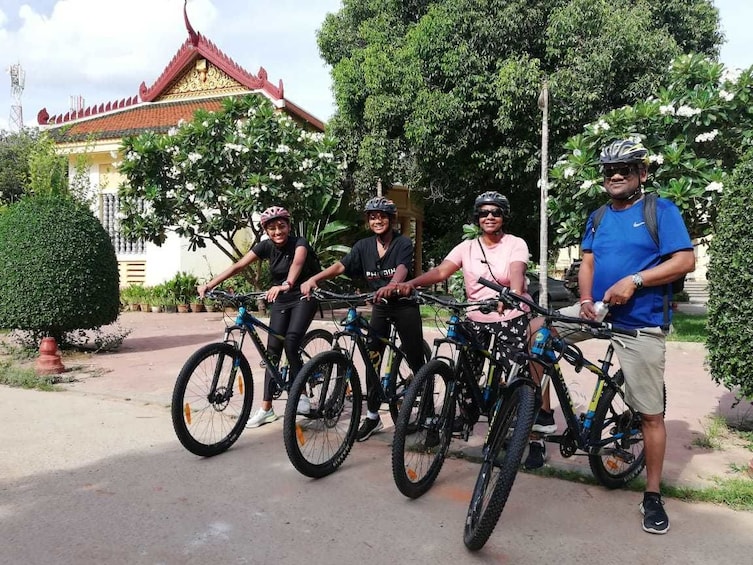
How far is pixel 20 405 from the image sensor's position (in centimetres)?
586

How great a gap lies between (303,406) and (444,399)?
91 cm

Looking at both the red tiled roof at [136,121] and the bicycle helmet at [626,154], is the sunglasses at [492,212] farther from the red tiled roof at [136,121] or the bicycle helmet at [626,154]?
the red tiled roof at [136,121]

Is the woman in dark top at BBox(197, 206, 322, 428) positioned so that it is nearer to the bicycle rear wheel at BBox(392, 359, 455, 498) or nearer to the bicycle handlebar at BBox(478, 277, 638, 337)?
the bicycle rear wheel at BBox(392, 359, 455, 498)

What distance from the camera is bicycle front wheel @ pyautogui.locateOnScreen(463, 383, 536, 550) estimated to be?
9.14ft

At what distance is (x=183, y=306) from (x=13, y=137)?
26786 mm

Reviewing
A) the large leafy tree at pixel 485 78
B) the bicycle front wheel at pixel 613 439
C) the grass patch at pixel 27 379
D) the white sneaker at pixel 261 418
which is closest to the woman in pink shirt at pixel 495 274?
the bicycle front wheel at pixel 613 439

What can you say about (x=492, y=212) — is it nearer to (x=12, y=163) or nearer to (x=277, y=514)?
(x=277, y=514)

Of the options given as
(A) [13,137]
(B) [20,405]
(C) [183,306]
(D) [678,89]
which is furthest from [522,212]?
(A) [13,137]

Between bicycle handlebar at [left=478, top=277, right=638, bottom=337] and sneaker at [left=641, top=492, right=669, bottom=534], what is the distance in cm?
90

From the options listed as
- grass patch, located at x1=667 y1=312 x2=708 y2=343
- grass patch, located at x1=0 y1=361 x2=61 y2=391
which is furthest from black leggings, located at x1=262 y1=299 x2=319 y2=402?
grass patch, located at x1=667 y1=312 x2=708 y2=343

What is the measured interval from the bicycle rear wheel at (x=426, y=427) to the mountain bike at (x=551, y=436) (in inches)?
15.2

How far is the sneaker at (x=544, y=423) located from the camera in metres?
3.87

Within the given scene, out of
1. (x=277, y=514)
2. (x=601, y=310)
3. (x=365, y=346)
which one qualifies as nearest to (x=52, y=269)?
(x=365, y=346)

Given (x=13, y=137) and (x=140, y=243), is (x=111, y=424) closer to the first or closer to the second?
(x=140, y=243)
